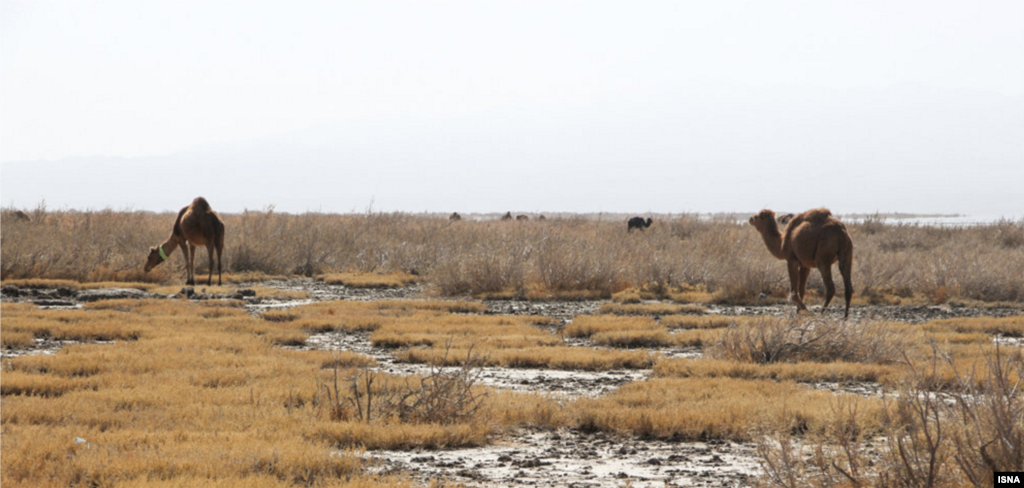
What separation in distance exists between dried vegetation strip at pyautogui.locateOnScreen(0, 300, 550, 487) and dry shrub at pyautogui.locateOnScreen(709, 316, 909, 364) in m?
3.71

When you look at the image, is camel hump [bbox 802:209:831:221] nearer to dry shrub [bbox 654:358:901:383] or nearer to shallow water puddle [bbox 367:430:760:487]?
dry shrub [bbox 654:358:901:383]

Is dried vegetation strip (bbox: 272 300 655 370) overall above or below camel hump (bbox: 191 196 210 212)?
below

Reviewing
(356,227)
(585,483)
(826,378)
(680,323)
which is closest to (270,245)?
(356,227)

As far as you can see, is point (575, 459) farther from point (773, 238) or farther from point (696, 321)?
point (773, 238)

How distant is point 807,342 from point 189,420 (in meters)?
7.18

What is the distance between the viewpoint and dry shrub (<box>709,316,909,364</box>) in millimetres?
10508

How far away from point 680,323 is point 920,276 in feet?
30.1

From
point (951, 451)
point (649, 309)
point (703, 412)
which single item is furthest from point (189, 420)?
point (649, 309)

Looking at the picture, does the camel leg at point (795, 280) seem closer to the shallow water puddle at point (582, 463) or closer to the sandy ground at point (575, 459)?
the sandy ground at point (575, 459)

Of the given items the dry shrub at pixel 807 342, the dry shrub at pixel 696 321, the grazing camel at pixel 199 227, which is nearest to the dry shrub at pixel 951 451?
the dry shrub at pixel 807 342

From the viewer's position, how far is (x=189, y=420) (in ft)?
22.8

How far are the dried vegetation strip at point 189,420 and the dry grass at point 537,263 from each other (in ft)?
32.5

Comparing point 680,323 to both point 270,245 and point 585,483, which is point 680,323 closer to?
point 585,483

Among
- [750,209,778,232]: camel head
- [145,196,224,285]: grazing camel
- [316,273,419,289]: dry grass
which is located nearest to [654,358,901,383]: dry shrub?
[750,209,778,232]: camel head
